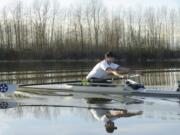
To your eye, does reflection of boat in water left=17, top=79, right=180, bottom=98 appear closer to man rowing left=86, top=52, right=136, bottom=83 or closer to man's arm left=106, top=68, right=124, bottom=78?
man rowing left=86, top=52, right=136, bottom=83

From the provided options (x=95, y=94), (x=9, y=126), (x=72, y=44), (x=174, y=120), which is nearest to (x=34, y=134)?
(x=9, y=126)

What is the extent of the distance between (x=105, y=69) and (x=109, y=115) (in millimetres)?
5073

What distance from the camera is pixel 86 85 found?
18.8 meters

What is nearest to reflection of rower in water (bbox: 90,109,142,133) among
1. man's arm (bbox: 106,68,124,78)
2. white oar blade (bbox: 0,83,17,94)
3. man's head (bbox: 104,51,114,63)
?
man's arm (bbox: 106,68,124,78)

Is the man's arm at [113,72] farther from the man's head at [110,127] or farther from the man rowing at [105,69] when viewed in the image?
the man's head at [110,127]

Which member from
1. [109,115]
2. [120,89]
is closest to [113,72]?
[120,89]

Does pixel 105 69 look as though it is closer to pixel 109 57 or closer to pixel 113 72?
pixel 113 72

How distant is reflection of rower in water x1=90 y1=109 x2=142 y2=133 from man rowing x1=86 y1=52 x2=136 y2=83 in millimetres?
3956

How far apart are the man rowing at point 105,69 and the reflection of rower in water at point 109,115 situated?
156 inches

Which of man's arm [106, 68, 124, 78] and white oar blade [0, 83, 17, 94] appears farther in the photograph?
white oar blade [0, 83, 17, 94]

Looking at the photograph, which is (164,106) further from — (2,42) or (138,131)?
(2,42)

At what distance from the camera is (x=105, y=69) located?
704 inches

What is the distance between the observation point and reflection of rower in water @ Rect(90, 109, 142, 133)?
38.5 feet

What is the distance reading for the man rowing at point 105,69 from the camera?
17828mm
